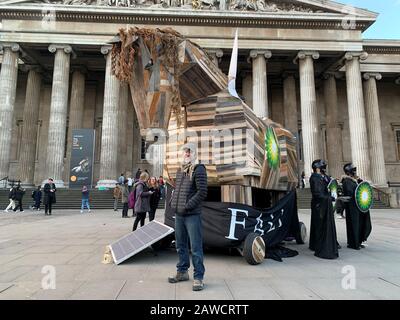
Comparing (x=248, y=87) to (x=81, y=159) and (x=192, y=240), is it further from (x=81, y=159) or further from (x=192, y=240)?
(x=192, y=240)

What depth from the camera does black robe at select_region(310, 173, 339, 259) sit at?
5.75m

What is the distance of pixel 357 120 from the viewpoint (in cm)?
2378

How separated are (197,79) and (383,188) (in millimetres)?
25030

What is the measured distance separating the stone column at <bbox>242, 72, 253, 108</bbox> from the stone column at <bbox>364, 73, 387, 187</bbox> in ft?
35.6

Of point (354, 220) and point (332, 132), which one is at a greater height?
point (332, 132)

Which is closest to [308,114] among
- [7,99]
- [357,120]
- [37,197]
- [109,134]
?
[357,120]

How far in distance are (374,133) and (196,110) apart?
26.9 m

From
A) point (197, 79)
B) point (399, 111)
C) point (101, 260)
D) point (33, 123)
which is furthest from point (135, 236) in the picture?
point (399, 111)

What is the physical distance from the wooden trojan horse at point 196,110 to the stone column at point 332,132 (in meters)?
23.2

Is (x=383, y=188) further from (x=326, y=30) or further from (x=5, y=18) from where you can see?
(x=5, y=18)

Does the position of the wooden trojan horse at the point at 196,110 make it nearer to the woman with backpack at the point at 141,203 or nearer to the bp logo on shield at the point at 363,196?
the bp logo on shield at the point at 363,196

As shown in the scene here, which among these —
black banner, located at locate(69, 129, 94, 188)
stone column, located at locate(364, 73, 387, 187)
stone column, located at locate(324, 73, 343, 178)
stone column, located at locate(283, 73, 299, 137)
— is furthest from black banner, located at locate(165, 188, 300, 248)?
stone column, located at locate(364, 73, 387, 187)

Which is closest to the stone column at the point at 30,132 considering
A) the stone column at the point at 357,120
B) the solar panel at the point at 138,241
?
the solar panel at the point at 138,241
